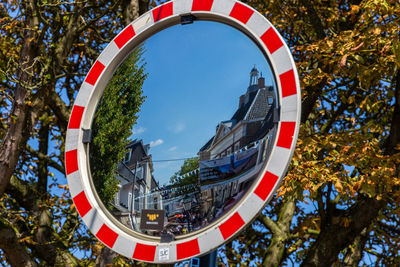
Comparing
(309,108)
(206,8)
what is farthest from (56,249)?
(206,8)

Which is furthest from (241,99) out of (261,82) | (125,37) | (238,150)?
(125,37)

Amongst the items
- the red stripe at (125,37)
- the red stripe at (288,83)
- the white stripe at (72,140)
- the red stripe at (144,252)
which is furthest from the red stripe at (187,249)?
the red stripe at (125,37)

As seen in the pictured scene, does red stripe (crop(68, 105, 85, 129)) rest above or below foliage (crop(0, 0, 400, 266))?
below

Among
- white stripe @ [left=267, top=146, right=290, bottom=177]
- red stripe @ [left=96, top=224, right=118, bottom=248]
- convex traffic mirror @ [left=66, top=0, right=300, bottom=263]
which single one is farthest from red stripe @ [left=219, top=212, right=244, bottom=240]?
red stripe @ [left=96, top=224, right=118, bottom=248]

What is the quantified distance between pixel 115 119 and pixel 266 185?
3.72 ft

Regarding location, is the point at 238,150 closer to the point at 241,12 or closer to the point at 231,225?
the point at 231,225

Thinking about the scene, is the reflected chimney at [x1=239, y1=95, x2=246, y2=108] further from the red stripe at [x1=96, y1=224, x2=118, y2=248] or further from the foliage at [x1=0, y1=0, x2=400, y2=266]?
the foliage at [x1=0, y1=0, x2=400, y2=266]

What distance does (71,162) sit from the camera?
8.09 ft

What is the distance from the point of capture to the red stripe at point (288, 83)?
1.98m

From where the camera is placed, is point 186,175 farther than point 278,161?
Yes

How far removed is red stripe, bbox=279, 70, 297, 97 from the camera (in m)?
1.98

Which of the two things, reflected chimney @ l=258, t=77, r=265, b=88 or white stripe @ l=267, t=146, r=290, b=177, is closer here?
white stripe @ l=267, t=146, r=290, b=177

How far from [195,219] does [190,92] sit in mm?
713

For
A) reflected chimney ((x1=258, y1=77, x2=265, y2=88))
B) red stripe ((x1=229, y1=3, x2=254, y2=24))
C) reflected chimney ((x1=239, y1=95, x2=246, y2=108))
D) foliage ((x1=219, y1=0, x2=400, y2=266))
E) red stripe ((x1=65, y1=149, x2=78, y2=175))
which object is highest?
foliage ((x1=219, y1=0, x2=400, y2=266))
